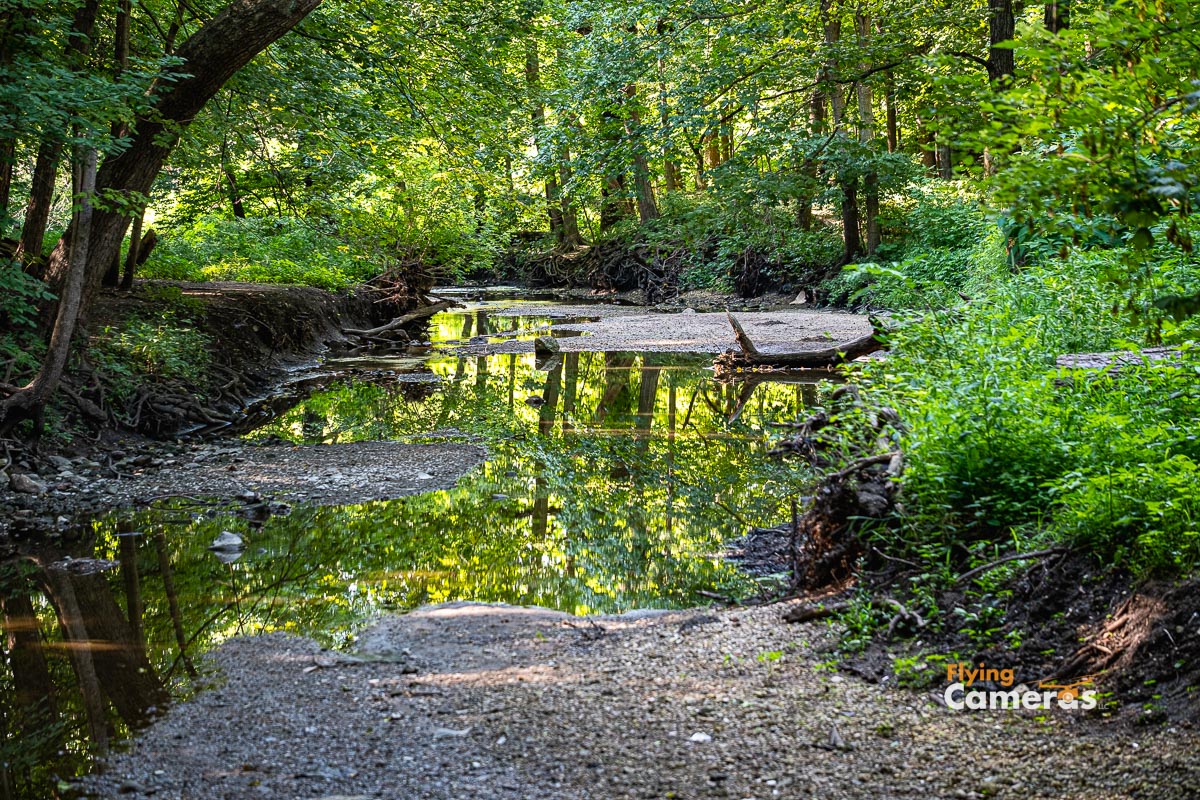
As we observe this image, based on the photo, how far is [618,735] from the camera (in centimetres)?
356

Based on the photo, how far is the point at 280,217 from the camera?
42.6 ft

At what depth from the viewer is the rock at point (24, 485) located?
7777 mm

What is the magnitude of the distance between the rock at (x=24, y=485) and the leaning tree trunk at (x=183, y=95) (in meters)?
2.08

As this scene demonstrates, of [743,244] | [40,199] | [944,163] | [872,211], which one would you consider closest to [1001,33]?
[872,211]

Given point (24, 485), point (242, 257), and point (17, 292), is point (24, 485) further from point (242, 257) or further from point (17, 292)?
point (242, 257)

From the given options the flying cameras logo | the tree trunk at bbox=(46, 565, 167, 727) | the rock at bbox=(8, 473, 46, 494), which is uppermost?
the rock at bbox=(8, 473, 46, 494)

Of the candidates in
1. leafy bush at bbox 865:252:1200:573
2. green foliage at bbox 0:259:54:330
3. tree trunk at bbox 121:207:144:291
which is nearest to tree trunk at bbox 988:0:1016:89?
leafy bush at bbox 865:252:1200:573

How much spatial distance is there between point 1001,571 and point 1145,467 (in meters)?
0.75

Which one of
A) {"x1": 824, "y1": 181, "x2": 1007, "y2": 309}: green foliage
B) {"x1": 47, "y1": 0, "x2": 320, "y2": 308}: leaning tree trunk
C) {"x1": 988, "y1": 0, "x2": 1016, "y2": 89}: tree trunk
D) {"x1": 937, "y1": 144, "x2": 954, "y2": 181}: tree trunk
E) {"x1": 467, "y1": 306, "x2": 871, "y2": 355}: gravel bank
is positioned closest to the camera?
Result: {"x1": 47, "y1": 0, "x2": 320, "y2": 308}: leaning tree trunk

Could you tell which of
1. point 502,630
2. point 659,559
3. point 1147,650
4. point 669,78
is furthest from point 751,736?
point 669,78

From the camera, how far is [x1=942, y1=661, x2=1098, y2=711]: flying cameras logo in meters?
3.44

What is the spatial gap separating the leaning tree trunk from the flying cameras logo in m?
7.90

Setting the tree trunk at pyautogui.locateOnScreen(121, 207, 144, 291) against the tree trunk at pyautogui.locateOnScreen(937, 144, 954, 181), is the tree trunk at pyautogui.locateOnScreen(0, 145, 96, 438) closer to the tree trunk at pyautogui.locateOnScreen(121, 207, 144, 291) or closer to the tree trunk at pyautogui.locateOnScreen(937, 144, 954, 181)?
the tree trunk at pyautogui.locateOnScreen(121, 207, 144, 291)

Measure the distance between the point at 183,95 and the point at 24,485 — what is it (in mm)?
3988
